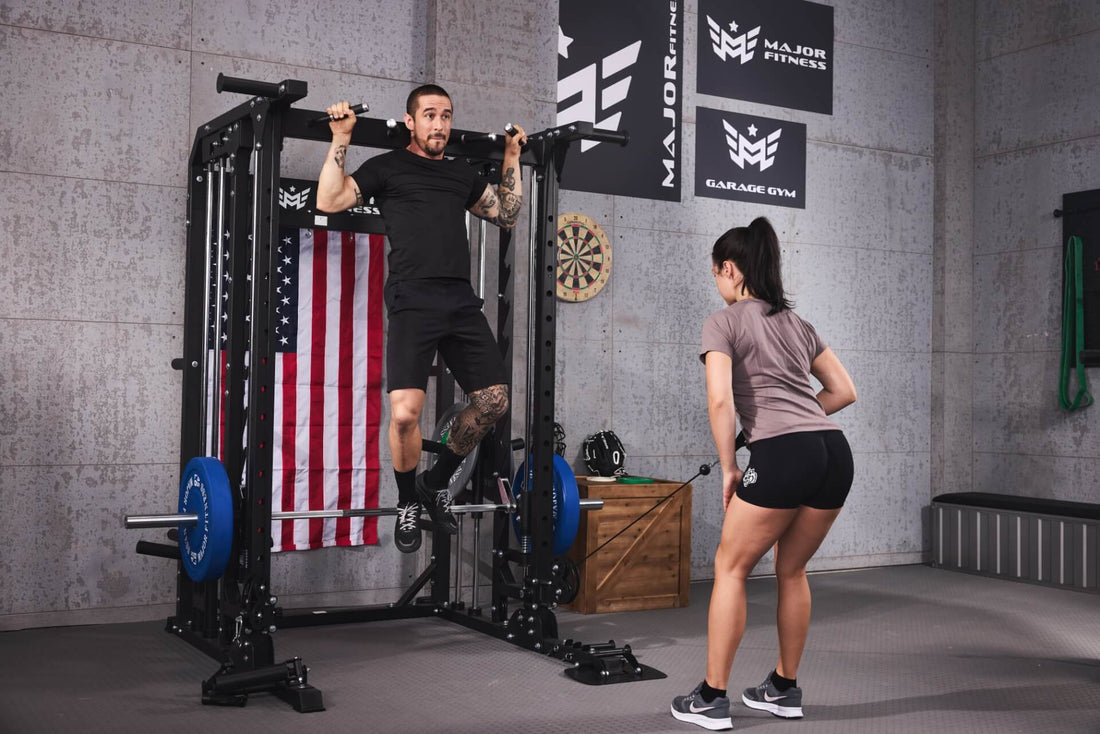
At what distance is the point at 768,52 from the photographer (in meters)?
6.85

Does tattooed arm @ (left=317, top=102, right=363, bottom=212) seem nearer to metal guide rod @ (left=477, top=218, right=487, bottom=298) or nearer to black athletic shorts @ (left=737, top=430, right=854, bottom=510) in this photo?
metal guide rod @ (left=477, top=218, right=487, bottom=298)

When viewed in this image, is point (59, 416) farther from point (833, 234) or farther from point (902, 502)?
point (902, 502)

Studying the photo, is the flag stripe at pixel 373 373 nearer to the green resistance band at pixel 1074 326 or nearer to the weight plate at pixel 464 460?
the weight plate at pixel 464 460

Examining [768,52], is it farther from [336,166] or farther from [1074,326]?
[336,166]

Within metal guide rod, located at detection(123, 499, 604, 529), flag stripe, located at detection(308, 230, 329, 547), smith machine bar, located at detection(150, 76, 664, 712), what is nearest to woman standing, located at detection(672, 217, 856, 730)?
smith machine bar, located at detection(150, 76, 664, 712)

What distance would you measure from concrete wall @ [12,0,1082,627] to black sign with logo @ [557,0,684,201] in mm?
104

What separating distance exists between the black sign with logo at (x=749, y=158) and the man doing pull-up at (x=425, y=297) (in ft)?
8.04

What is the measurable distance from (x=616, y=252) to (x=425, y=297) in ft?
7.59

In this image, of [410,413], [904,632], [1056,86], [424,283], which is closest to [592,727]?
[410,413]

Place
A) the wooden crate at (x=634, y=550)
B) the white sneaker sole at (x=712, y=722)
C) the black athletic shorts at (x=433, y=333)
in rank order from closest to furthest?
1. the white sneaker sole at (x=712, y=722)
2. the black athletic shorts at (x=433, y=333)
3. the wooden crate at (x=634, y=550)

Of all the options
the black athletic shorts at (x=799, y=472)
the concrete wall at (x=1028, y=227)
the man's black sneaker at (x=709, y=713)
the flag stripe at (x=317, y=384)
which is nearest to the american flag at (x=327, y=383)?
the flag stripe at (x=317, y=384)

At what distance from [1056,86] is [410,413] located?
5269 millimetres

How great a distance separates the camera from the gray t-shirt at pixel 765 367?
10.8ft

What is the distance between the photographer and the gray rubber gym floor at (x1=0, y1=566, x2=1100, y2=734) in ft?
11.5
